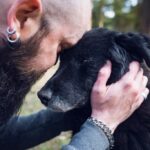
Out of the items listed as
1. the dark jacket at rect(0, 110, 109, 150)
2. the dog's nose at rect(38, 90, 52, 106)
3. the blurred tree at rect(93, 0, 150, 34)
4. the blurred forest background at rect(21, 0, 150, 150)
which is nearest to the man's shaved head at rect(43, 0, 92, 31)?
the dog's nose at rect(38, 90, 52, 106)

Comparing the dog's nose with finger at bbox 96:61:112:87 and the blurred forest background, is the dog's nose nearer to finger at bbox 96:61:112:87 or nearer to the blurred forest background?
finger at bbox 96:61:112:87

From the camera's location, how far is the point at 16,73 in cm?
273

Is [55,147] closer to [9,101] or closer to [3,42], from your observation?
[9,101]


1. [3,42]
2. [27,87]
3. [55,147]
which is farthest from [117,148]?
[55,147]

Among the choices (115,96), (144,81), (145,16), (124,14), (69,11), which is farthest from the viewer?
(124,14)

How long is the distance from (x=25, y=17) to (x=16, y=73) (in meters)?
0.34

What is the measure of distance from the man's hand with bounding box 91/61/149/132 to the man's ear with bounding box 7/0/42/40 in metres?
0.53

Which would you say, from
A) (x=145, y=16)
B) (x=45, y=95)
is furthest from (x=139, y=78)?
(x=145, y=16)

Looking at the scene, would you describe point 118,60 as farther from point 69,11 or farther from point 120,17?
point 120,17

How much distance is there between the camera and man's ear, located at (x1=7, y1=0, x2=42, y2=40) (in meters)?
2.51

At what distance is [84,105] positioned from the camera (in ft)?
9.92

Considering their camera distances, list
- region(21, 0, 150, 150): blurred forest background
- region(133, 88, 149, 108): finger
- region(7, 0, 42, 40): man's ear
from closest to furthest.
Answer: region(7, 0, 42, 40): man's ear → region(133, 88, 149, 108): finger → region(21, 0, 150, 150): blurred forest background

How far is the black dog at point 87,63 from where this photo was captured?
288 cm

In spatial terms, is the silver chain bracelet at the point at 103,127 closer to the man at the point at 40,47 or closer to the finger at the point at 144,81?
the man at the point at 40,47
